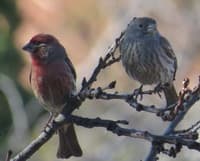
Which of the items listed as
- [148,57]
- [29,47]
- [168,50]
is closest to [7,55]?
[168,50]

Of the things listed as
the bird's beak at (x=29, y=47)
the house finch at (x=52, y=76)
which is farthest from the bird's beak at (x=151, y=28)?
the bird's beak at (x=29, y=47)

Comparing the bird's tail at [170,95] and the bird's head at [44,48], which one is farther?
the bird's tail at [170,95]

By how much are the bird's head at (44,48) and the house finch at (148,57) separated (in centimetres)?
178

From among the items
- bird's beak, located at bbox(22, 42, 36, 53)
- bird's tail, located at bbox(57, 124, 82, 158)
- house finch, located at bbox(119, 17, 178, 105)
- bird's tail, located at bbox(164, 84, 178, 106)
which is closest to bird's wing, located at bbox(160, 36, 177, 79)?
house finch, located at bbox(119, 17, 178, 105)

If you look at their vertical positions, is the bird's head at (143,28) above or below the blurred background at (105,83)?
above

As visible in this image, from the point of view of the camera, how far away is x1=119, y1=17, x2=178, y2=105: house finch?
7559mm

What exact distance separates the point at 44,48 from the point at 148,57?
2418 mm

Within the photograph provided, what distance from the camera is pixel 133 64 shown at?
24.8 feet

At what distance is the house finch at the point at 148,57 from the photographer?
7.56 metres

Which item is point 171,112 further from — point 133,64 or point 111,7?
point 111,7

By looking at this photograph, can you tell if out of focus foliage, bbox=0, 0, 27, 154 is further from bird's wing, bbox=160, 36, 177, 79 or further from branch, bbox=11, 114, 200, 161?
branch, bbox=11, 114, 200, 161

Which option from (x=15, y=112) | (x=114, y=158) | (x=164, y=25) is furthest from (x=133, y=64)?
(x=164, y=25)

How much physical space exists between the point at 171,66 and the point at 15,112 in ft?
10.0

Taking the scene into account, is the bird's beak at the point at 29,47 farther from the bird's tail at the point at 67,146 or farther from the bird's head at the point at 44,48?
the bird's tail at the point at 67,146
